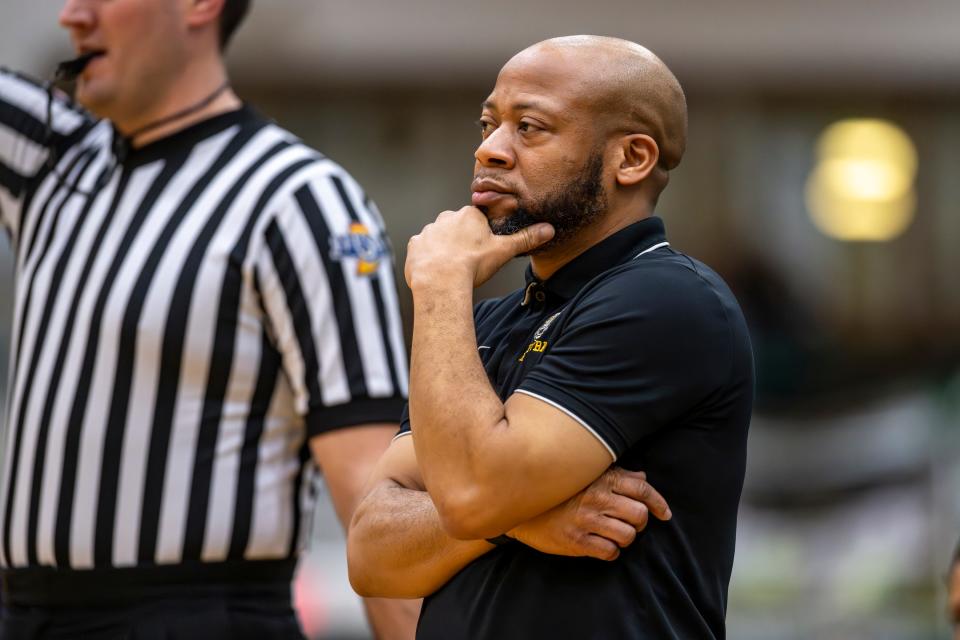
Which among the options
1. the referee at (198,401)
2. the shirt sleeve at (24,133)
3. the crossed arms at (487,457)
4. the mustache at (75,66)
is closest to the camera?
the crossed arms at (487,457)

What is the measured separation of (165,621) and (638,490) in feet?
4.37

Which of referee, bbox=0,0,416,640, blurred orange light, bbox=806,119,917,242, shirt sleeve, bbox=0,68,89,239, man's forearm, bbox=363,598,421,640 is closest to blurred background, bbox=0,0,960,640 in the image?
blurred orange light, bbox=806,119,917,242

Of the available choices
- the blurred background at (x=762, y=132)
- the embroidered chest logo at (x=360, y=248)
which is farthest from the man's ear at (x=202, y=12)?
the blurred background at (x=762, y=132)

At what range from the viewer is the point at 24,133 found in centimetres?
375

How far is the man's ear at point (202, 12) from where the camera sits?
3.52 meters

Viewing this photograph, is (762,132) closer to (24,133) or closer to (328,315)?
(24,133)

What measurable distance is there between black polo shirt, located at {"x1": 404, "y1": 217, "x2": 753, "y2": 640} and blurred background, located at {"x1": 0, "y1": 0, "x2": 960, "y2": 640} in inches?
319

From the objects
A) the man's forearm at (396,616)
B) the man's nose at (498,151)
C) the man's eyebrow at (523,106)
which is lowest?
the man's forearm at (396,616)

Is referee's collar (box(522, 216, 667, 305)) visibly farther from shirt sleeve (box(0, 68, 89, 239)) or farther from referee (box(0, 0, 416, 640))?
shirt sleeve (box(0, 68, 89, 239))

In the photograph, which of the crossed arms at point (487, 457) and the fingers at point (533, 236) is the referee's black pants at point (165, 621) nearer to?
the crossed arms at point (487, 457)

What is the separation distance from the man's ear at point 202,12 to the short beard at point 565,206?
1.39 metres

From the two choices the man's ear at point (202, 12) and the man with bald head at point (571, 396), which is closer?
the man with bald head at point (571, 396)

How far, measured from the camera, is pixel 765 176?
43.1 ft

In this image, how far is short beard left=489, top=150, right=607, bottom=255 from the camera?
7.93 feet
